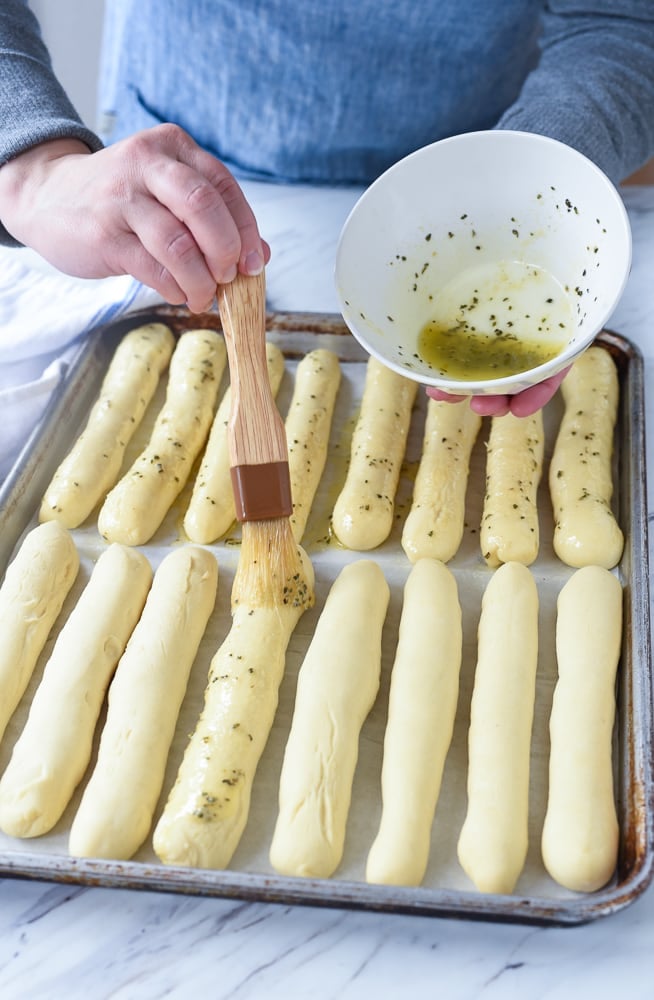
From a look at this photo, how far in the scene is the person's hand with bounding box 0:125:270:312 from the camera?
1.55m

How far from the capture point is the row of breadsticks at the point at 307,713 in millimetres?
1460

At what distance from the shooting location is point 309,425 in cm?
223

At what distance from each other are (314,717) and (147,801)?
1.02 ft

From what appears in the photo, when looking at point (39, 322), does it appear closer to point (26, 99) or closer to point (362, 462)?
point (26, 99)

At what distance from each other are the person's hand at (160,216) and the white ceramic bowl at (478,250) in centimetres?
22

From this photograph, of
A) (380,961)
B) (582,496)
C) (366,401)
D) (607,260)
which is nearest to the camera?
(380,961)

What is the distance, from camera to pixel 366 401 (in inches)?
90.3

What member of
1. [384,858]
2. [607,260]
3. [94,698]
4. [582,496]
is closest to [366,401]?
[582,496]

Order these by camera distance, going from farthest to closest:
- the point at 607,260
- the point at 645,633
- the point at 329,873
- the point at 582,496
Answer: the point at 582,496 < the point at 645,633 < the point at 607,260 < the point at 329,873

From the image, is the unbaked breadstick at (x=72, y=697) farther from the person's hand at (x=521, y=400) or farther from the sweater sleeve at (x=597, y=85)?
the sweater sleeve at (x=597, y=85)

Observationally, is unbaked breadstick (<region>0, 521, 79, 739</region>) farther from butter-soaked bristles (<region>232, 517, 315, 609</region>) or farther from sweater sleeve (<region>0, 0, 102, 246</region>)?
sweater sleeve (<region>0, 0, 102, 246</region>)

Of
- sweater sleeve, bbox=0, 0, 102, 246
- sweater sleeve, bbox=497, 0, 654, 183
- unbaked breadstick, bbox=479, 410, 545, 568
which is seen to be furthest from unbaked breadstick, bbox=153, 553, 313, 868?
sweater sleeve, bbox=497, 0, 654, 183

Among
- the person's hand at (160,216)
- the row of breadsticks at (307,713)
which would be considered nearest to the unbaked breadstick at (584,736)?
the row of breadsticks at (307,713)

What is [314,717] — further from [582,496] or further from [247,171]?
[247,171]
